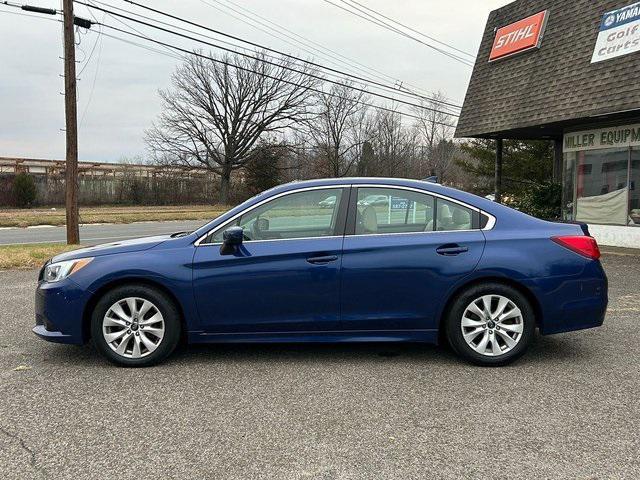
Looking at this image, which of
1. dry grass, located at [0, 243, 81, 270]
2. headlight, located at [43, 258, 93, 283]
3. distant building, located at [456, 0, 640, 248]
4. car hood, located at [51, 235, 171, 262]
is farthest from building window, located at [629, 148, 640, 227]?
dry grass, located at [0, 243, 81, 270]

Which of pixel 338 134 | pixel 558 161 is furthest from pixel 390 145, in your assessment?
pixel 558 161

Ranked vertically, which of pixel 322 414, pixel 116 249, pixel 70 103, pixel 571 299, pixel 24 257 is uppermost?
pixel 70 103

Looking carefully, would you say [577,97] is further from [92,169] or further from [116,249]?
[92,169]

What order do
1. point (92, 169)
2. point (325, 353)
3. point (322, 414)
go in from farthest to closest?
point (92, 169) < point (325, 353) < point (322, 414)

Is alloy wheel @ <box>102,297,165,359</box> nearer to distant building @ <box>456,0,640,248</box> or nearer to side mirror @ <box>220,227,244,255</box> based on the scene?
side mirror @ <box>220,227,244,255</box>

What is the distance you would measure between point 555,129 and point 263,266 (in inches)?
462

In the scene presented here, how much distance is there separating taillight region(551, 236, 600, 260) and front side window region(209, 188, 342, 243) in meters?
1.91

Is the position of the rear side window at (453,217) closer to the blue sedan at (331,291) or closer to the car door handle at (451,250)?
the blue sedan at (331,291)

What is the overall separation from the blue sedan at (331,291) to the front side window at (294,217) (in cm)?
7

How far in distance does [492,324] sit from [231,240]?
2277 millimetres

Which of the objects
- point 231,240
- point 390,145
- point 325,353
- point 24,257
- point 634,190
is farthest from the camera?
point 390,145

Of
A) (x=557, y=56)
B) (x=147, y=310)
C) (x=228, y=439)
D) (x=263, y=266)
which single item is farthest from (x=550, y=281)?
(x=557, y=56)

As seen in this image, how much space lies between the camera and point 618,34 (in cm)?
1129

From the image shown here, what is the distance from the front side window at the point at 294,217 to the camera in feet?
15.4
